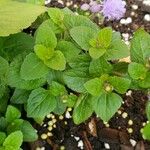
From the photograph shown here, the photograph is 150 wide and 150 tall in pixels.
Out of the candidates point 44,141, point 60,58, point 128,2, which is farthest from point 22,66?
point 128,2

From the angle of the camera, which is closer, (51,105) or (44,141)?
(51,105)

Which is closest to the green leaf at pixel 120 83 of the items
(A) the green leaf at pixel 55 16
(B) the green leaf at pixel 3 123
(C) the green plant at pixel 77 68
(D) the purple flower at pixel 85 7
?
(C) the green plant at pixel 77 68

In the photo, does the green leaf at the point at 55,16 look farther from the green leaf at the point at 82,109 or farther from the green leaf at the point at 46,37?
the green leaf at the point at 82,109

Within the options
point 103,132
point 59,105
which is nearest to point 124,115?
point 103,132

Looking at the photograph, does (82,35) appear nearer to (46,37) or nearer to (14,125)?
(46,37)

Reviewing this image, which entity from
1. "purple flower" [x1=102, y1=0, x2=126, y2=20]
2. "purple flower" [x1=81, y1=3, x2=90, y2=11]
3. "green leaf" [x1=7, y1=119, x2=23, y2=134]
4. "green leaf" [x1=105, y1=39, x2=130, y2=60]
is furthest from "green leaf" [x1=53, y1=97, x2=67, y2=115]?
"purple flower" [x1=81, y1=3, x2=90, y2=11]

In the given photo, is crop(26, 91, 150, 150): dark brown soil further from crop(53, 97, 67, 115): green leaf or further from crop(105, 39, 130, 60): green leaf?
crop(105, 39, 130, 60): green leaf

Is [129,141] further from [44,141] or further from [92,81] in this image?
[92,81]
